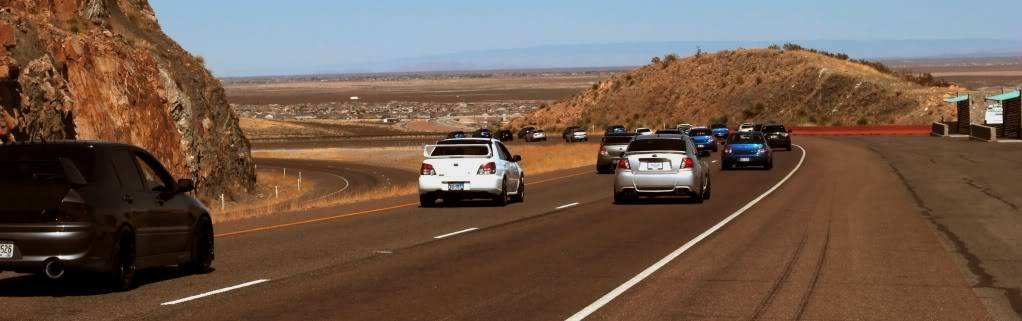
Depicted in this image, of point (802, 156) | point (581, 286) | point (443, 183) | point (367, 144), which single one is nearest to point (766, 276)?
point (581, 286)

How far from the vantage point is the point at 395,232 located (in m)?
21.1

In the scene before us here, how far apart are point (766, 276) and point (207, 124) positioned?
150 feet

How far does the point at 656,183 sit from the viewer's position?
1111 inches

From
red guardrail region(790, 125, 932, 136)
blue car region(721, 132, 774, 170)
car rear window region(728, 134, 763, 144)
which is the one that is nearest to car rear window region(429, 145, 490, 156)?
blue car region(721, 132, 774, 170)

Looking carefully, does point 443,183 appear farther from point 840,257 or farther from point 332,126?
point 332,126

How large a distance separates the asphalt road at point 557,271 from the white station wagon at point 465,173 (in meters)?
0.93

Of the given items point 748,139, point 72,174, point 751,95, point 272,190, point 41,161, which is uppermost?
point 41,161

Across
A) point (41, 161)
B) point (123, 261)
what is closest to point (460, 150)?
point (123, 261)

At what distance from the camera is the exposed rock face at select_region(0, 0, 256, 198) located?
40250 millimetres

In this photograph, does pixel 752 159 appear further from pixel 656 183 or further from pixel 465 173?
pixel 465 173

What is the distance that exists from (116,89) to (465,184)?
23.1 metres

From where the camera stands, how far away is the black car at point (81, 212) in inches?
485

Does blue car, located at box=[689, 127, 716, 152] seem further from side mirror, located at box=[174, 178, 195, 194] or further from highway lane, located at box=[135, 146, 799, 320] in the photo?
side mirror, located at box=[174, 178, 195, 194]

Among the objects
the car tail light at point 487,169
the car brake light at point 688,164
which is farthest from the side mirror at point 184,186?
the car brake light at point 688,164
